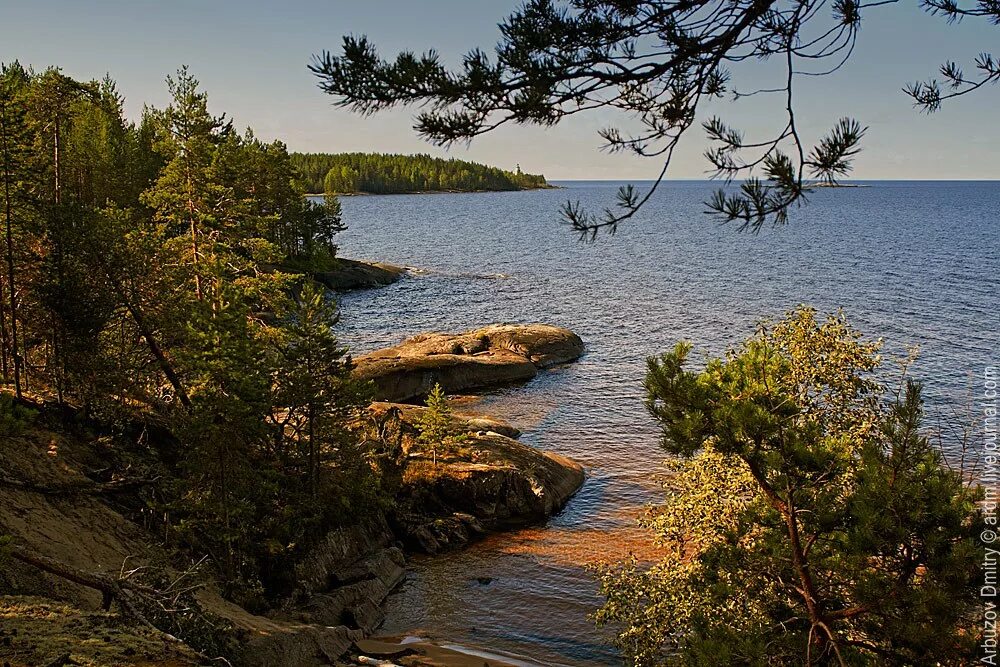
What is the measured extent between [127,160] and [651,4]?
49.4 meters

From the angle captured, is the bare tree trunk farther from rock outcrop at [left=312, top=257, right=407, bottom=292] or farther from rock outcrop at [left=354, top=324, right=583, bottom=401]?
rock outcrop at [left=312, top=257, right=407, bottom=292]

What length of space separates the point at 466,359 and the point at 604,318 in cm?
1718

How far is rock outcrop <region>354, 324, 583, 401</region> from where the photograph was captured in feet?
117

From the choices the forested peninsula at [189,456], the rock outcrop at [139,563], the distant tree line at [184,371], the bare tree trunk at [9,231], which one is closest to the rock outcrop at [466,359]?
the forested peninsula at [189,456]

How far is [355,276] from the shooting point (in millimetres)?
66375

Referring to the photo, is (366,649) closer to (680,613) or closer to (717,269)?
(680,613)

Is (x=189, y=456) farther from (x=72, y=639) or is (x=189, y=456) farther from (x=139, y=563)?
(x=72, y=639)

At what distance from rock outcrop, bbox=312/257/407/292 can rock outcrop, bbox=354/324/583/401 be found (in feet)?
73.1

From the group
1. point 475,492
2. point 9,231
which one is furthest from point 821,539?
point 9,231

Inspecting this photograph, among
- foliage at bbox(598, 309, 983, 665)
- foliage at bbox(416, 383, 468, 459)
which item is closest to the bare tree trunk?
foliage at bbox(416, 383, 468, 459)

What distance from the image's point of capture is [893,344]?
137 ft

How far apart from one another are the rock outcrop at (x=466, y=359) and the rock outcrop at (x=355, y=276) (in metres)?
22.3

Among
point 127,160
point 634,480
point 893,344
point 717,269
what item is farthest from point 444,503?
point 717,269

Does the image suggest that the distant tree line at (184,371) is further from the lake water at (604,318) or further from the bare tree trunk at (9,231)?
the lake water at (604,318)
